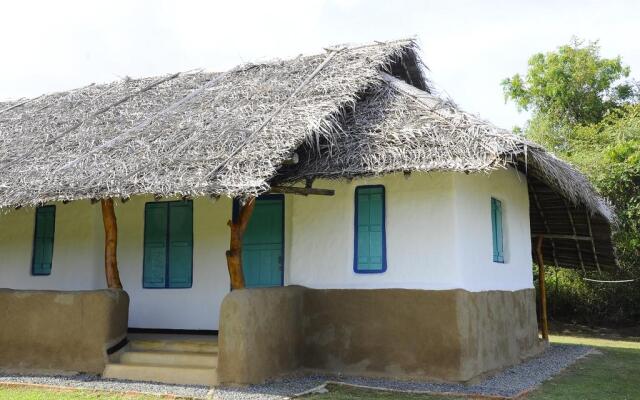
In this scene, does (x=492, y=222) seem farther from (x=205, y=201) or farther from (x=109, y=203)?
(x=109, y=203)

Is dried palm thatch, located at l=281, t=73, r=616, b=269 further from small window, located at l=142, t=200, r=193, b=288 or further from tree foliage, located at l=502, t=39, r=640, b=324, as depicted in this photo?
tree foliage, located at l=502, t=39, r=640, b=324

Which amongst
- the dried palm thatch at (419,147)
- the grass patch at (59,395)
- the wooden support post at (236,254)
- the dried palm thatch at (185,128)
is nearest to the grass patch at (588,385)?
the wooden support post at (236,254)

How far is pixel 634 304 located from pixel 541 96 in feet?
29.3

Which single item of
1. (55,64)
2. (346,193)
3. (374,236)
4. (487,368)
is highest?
(55,64)

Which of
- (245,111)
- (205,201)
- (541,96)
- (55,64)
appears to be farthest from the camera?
(541,96)

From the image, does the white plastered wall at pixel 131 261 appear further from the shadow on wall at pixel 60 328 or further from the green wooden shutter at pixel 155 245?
the shadow on wall at pixel 60 328

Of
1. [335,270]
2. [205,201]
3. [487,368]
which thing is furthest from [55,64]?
[487,368]

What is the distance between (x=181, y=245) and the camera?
10.2 m

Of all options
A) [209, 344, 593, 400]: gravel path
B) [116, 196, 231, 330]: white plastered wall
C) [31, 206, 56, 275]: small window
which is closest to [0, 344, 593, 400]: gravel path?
[209, 344, 593, 400]: gravel path

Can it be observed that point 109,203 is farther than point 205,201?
No

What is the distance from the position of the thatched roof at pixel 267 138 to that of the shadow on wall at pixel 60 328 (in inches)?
54.2

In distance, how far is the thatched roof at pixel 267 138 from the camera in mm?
7723

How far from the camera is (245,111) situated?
30.5 ft

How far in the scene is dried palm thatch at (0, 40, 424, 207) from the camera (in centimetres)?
762
